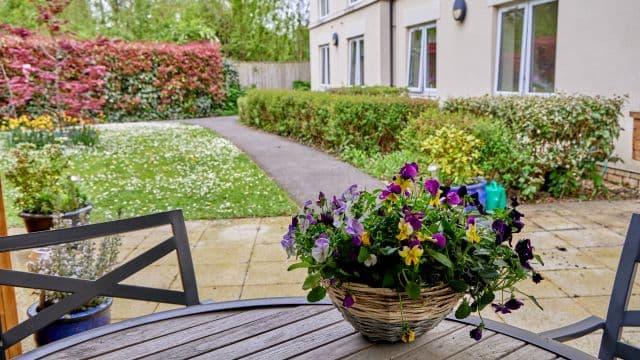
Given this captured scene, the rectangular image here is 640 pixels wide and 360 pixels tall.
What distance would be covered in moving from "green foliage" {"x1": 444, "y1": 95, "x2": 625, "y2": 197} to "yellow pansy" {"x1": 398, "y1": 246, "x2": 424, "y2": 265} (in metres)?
4.43

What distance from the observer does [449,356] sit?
49.8 inches

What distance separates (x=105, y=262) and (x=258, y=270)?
48.1 inches

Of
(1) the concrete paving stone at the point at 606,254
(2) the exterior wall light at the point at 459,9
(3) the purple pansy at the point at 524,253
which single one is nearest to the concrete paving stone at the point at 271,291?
(1) the concrete paving stone at the point at 606,254

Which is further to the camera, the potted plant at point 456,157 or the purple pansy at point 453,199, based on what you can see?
the potted plant at point 456,157

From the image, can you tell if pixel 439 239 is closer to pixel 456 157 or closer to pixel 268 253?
pixel 268 253

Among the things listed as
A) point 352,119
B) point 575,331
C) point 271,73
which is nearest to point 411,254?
point 575,331

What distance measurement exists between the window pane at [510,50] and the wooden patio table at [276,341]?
6391 mm

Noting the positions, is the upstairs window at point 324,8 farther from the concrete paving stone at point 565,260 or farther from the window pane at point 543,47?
the concrete paving stone at point 565,260

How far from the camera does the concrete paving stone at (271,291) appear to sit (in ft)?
10.5

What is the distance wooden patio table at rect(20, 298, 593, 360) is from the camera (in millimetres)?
1287

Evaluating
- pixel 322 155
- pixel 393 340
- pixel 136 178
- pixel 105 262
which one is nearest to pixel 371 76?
pixel 322 155

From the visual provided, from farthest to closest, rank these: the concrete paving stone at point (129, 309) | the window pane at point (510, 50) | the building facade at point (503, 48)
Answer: the window pane at point (510, 50) → the building facade at point (503, 48) → the concrete paving stone at point (129, 309)

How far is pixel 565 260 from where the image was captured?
3.63 m

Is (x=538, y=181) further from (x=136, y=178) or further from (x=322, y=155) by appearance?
(x=136, y=178)
